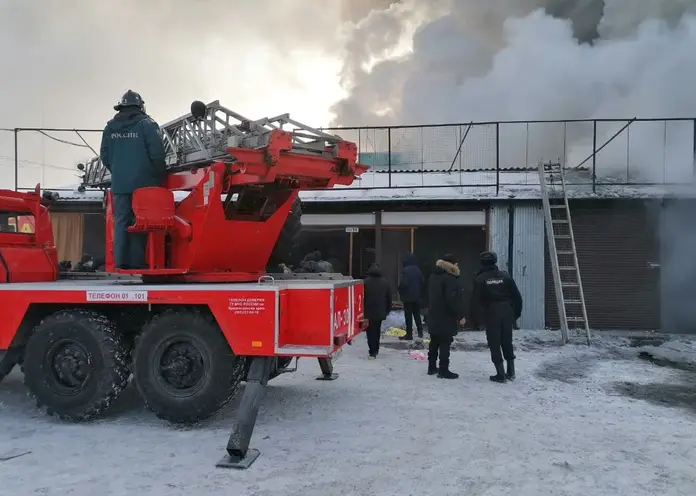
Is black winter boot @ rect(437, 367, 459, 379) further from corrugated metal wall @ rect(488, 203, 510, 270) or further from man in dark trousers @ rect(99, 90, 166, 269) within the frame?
corrugated metal wall @ rect(488, 203, 510, 270)

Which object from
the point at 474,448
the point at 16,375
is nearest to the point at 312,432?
the point at 474,448

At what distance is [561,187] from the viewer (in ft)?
41.3

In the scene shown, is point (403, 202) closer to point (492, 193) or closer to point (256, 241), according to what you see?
point (492, 193)

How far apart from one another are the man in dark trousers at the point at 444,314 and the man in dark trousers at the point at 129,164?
13.9 feet

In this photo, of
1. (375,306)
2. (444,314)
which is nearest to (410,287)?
(375,306)

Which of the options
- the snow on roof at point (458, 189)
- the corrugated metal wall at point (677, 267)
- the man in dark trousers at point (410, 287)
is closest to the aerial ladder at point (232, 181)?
the man in dark trousers at point (410, 287)

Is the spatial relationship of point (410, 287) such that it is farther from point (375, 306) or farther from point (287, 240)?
point (287, 240)

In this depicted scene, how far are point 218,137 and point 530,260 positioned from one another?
8717 mm

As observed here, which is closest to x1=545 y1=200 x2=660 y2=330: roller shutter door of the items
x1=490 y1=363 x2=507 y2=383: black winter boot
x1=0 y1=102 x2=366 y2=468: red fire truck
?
x1=490 y1=363 x2=507 y2=383: black winter boot

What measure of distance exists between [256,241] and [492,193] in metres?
7.61

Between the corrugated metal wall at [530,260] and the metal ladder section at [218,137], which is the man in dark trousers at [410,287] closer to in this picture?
the corrugated metal wall at [530,260]

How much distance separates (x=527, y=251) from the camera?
41.3ft

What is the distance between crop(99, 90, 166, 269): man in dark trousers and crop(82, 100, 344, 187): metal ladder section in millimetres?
175

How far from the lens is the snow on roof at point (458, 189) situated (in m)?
12.1
